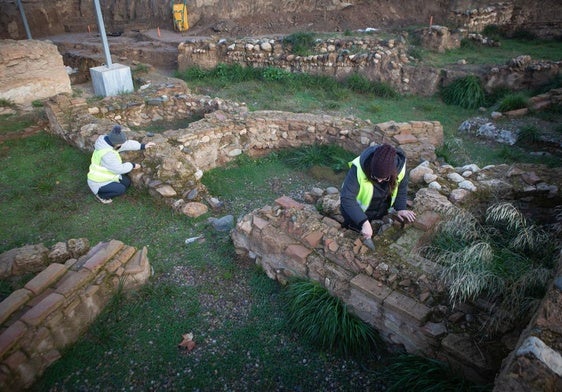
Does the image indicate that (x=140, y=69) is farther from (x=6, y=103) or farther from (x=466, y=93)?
(x=466, y=93)

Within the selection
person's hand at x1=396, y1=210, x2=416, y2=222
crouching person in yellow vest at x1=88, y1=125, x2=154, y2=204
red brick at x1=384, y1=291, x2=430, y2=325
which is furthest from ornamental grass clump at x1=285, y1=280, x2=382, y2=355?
crouching person in yellow vest at x1=88, y1=125, x2=154, y2=204

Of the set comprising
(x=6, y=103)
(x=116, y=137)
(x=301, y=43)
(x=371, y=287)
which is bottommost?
(x=6, y=103)

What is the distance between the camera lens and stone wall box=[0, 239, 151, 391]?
3.09 m

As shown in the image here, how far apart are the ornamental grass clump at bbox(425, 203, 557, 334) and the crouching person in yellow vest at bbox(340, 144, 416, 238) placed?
52cm

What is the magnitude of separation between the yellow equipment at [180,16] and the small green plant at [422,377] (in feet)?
→ 48.9

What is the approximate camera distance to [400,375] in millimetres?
3098

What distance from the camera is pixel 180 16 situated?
14.8m

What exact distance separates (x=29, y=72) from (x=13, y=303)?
7.67m

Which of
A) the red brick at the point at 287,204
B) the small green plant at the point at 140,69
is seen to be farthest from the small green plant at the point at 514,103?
the small green plant at the point at 140,69

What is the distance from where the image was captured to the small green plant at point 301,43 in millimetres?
11133

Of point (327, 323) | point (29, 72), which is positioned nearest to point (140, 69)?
point (29, 72)

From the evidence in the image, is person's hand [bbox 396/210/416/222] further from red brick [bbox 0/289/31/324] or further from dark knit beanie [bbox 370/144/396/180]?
red brick [bbox 0/289/31/324]

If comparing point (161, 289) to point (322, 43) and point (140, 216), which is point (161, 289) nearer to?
point (140, 216)

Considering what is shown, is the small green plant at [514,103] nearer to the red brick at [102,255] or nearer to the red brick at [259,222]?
the red brick at [259,222]
